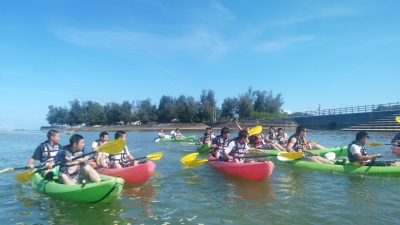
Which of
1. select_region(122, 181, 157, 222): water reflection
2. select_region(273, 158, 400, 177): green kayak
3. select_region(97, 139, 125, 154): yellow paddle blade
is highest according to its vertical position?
select_region(97, 139, 125, 154): yellow paddle blade

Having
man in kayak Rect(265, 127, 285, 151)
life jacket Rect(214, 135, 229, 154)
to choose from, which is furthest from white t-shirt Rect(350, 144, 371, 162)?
man in kayak Rect(265, 127, 285, 151)

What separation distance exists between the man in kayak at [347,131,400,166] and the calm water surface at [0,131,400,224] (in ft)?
1.61

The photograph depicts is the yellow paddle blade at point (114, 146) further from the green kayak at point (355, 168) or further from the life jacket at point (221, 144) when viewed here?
the green kayak at point (355, 168)

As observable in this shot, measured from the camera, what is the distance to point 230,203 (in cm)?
668

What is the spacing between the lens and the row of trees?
67625mm

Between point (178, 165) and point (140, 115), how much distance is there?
6842 centimetres

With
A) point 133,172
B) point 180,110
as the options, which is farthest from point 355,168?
point 180,110

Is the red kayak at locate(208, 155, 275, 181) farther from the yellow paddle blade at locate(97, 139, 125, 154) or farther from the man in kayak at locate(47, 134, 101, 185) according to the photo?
the man in kayak at locate(47, 134, 101, 185)

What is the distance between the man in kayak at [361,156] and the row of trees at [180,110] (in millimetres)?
56195

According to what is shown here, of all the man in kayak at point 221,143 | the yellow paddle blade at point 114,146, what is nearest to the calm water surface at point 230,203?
the yellow paddle blade at point 114,146

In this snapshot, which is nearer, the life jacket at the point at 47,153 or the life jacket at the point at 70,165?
the life jacket at the point at 70,165

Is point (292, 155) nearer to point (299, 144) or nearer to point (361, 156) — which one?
point (299, 144)

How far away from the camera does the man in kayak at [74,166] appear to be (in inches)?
259

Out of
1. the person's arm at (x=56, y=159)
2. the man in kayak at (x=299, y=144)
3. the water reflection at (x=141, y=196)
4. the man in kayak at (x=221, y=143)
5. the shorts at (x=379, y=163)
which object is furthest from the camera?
the man in kayak at (x=221, y=143)
